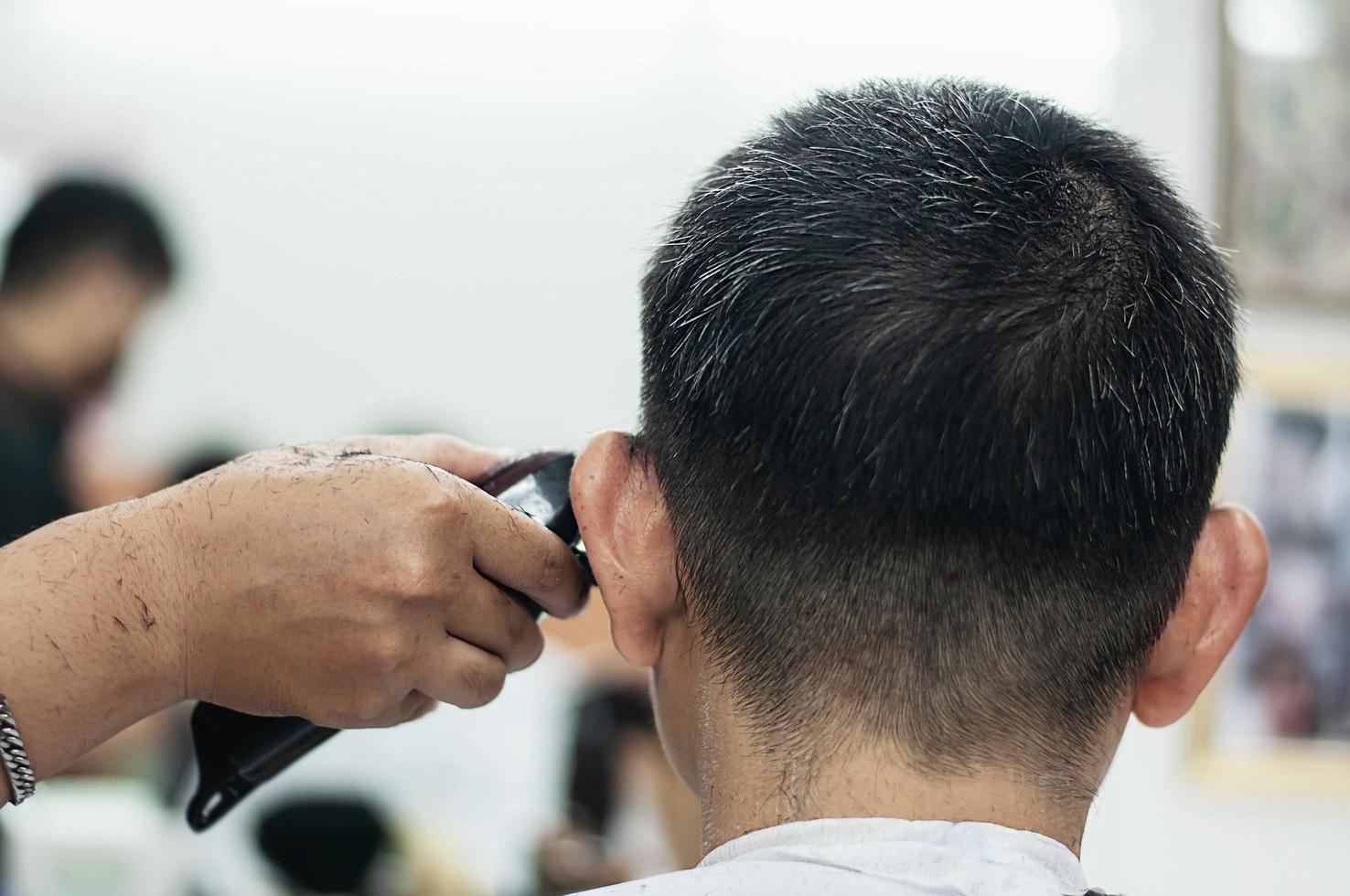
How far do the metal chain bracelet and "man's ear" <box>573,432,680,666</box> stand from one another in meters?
0.43

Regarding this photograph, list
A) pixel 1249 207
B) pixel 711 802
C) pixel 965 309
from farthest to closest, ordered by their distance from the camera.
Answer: pixel 1249 207 → pixel 711 802 → pixel 965 309

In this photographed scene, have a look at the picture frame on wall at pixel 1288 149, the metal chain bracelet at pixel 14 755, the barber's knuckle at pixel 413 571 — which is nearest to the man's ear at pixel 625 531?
the barber's knuckle at pixel 413 571

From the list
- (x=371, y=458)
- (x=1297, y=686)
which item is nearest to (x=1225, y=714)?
(x=1297, y=686)

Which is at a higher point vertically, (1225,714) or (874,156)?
(874,156)

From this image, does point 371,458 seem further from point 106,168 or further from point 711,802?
point 106,168

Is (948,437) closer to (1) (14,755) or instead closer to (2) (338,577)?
(2) (338,577)

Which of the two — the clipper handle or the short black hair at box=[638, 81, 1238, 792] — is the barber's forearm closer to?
the clipper handle

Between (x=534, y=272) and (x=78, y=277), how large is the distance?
1.02 meters

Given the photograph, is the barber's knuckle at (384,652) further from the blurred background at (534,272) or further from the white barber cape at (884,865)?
the blurred background at (534,272)

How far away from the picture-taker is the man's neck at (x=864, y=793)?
77 cm

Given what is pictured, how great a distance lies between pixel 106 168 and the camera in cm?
279

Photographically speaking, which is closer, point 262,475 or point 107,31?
point 262,475

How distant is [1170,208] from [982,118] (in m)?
0.14

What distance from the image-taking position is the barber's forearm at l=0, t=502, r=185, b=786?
0.89 m
